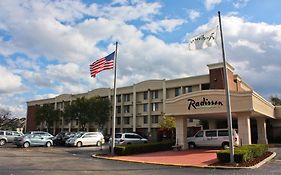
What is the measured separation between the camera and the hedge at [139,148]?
2662 centimetres

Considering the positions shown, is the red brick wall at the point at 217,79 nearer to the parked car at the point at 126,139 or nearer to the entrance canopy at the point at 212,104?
the parked car at the point at 126,139

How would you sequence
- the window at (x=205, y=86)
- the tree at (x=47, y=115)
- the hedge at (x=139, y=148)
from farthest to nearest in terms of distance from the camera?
the tree at (x=47, y=115) → the window at (x=205, y=86) → the hedge at (x=139, y=148)

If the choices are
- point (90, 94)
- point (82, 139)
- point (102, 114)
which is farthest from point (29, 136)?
point (90, 94)

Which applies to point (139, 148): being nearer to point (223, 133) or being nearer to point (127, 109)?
point (223, 133)

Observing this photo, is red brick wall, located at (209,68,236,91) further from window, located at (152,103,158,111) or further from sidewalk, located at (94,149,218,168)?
sidewalk, located at (94,149,218,168)

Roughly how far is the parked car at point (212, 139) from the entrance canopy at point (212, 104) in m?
2.01

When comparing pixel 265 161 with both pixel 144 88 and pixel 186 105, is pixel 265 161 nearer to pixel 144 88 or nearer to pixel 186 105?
pixel 186 105

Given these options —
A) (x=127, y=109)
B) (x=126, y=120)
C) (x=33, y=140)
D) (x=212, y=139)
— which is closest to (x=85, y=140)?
(x=33, y=140)

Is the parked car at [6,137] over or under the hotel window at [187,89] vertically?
under

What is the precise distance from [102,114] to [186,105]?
139 ft

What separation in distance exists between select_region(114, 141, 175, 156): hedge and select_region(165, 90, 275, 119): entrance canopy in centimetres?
334

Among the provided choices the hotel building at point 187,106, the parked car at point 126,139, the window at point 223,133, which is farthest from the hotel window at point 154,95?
the window at point 223,133

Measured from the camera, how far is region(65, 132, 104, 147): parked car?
3984 cm

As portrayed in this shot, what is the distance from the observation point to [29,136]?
38031 mm
